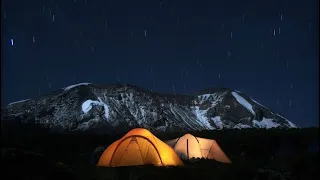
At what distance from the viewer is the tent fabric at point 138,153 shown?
2267 cm

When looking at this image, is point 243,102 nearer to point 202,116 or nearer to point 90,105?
point 202,116

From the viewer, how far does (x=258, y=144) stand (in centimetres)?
3322

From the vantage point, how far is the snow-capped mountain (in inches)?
5074

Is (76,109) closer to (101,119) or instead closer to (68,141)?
(101,119)

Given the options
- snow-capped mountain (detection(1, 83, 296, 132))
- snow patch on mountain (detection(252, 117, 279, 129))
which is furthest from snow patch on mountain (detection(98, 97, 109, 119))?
snow patch on mountain (detection(252, 117, 279, 129))

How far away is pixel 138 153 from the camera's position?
2288cm

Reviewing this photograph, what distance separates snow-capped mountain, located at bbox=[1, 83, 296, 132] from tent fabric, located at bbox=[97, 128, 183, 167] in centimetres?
9624

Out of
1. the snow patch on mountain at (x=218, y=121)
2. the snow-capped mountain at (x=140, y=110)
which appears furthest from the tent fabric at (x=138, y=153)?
the snow patch on mountain at (x=218, y=121)

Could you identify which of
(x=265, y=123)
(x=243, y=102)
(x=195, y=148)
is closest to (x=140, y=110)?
(x=243, y=102)

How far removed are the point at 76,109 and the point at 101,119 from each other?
8334mm

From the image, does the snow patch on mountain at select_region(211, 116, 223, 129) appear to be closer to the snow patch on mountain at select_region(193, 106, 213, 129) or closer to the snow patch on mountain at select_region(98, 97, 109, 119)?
the snow patch on mountain at select_region(193, 106, 213, 129)

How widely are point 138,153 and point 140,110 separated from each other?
12578cm

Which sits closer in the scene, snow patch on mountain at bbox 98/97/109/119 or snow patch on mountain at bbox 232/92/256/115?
snow patch on mountain at bbox 98/97/109/119

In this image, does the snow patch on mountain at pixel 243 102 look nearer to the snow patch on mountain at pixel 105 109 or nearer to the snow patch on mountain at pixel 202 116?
the snow patch on mountain at pixel 202 116
